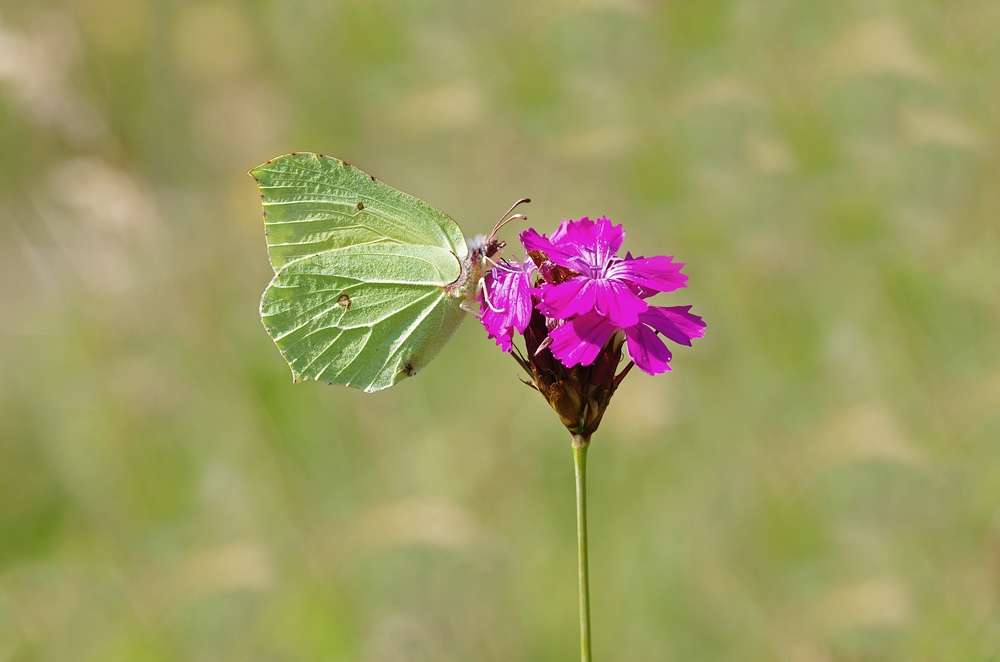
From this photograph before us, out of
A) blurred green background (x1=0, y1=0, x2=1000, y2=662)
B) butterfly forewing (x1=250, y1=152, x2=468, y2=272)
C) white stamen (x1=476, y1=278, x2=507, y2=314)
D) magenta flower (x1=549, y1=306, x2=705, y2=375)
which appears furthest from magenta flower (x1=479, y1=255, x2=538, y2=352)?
blurred green background (x1=0, y1=0, x2=1000, y2=662)

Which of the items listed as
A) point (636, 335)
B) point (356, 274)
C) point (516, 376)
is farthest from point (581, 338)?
point (516, 376)

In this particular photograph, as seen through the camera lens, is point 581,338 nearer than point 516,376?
Yes

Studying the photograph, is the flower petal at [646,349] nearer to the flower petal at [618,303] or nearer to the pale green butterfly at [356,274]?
the flower petal at [618,303]

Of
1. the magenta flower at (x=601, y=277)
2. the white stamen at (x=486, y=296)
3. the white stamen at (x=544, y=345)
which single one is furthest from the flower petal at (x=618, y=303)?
the white stamen at (x=486, y=296)

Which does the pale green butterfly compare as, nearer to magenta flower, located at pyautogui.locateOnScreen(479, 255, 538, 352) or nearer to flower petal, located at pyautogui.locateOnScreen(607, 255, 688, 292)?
magenta flower, located at pyautogui.locateOnScreen(479, 255, 538, 352)

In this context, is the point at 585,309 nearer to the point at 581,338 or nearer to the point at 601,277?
the point at 581,338

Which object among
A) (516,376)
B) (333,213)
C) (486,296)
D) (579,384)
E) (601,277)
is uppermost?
(516,376)

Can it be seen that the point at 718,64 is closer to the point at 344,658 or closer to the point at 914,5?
the point at 914,5
